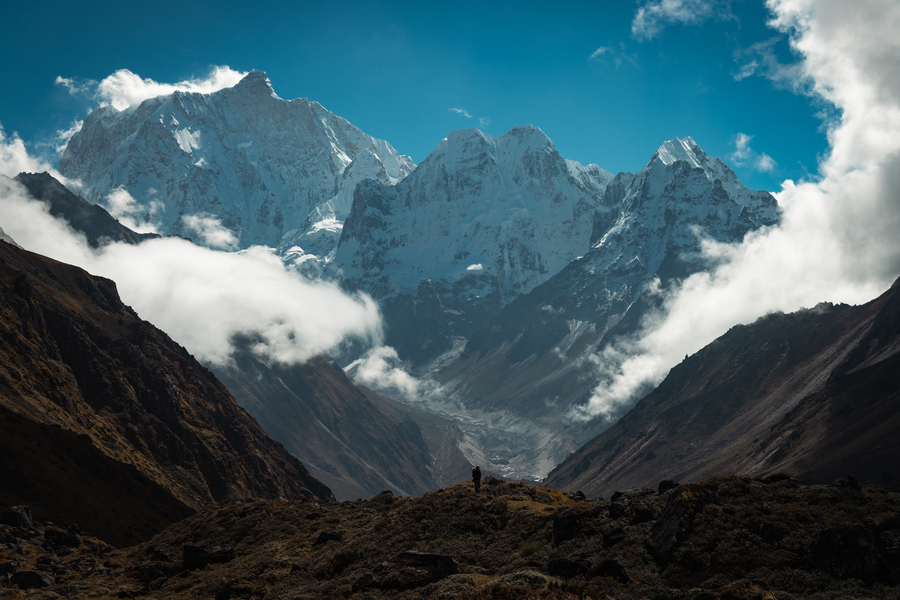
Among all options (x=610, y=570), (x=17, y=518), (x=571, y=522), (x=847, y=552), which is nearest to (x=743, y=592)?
(x=847, y=552)

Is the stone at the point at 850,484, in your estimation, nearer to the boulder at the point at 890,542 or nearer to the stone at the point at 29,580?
the boulder at the point at 890,542

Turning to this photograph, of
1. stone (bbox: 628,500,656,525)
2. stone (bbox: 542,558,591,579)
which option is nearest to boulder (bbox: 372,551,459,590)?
stone (bbox: 542,558,591,579)

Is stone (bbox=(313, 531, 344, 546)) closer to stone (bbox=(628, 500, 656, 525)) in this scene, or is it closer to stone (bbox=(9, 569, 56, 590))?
stone (bbox=(9, 569, 56, 590))

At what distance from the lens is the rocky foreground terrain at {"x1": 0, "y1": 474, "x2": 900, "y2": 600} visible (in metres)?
29.5

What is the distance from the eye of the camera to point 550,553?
124 ft

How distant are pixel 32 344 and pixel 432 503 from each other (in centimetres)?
18783

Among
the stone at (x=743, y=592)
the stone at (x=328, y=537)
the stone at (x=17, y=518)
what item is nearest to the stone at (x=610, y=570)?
the stone at (x=743, y=592)

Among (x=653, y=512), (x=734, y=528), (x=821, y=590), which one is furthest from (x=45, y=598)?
(x=821, y=590)

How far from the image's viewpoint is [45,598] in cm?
4419

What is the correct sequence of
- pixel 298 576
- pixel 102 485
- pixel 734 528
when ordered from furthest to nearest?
pixel 102 485
pixel 298 576
pixel 734 528

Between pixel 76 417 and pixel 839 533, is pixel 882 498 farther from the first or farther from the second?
pixel 76 417

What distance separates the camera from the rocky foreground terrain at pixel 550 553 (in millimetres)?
29547

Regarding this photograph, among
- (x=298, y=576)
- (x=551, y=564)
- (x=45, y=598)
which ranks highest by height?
(x=45, y=598)

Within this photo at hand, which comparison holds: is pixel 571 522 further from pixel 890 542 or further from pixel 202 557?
pixel 202 557
